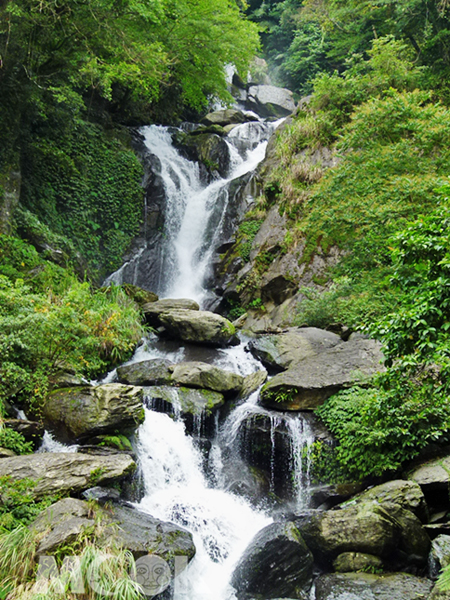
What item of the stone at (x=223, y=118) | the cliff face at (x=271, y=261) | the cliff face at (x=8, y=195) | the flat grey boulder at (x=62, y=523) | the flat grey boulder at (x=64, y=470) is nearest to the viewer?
the flat grey boulder at (x=62, y=523)

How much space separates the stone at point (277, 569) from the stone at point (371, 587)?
23 centimetres

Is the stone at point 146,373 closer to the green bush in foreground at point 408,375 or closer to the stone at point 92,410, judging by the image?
the stone at point 92,410

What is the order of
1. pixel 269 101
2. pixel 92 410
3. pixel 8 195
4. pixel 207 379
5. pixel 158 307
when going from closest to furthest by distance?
pixel 92 410, pixel 207 379, pixel 8 195, pixel 158 307, pixel 269 101

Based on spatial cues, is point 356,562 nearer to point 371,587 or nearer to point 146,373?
point 371,587

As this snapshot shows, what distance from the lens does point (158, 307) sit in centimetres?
1134

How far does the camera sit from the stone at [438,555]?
424 centimetres

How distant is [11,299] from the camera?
6.62 m

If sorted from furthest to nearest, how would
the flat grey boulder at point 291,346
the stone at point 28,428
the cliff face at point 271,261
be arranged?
the cliff face at point 271,261 → the flat grey boulder at point 291,346 → the stone at point 28,428

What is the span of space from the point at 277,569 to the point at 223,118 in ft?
67.7

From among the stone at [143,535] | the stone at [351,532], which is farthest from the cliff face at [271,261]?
the stone at [143,535]

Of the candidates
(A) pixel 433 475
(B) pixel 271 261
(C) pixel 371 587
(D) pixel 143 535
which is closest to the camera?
(C) pixel 371 587

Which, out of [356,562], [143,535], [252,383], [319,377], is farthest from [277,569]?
[252,383]

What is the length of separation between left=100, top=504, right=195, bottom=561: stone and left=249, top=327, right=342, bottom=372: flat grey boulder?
13.6 feet

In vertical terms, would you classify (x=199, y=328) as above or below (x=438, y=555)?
above
